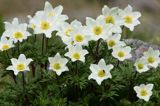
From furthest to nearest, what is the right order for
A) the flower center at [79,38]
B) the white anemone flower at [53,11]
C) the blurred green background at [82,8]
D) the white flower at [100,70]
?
the blurred green background at [82,8] → the white anemone flower at [53,11] → the flower center at [79,38] → the white flower at [100,70]

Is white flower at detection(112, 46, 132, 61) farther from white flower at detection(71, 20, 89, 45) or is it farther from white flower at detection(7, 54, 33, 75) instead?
white flower at detection(7, 54, 33, 75)

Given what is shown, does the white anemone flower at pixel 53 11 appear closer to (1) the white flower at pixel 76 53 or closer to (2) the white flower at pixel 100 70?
(1) the white flower at pixel 76 53

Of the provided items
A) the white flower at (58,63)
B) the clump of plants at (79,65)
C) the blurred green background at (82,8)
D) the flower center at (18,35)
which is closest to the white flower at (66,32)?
the clump of plants at (79,65)

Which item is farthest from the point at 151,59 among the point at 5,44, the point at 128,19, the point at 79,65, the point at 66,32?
the point at 5,44

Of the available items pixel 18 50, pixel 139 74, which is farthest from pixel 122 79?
pixel 18 50

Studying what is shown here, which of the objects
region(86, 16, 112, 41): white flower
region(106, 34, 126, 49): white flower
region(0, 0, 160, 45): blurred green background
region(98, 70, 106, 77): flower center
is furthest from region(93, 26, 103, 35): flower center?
region(0, 0, 160, 45): blurred green background

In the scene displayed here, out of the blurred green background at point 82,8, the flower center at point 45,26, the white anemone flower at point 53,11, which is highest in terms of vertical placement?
the blurred green background at point 82,8

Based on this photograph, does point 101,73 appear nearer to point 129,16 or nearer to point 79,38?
point 79,38
